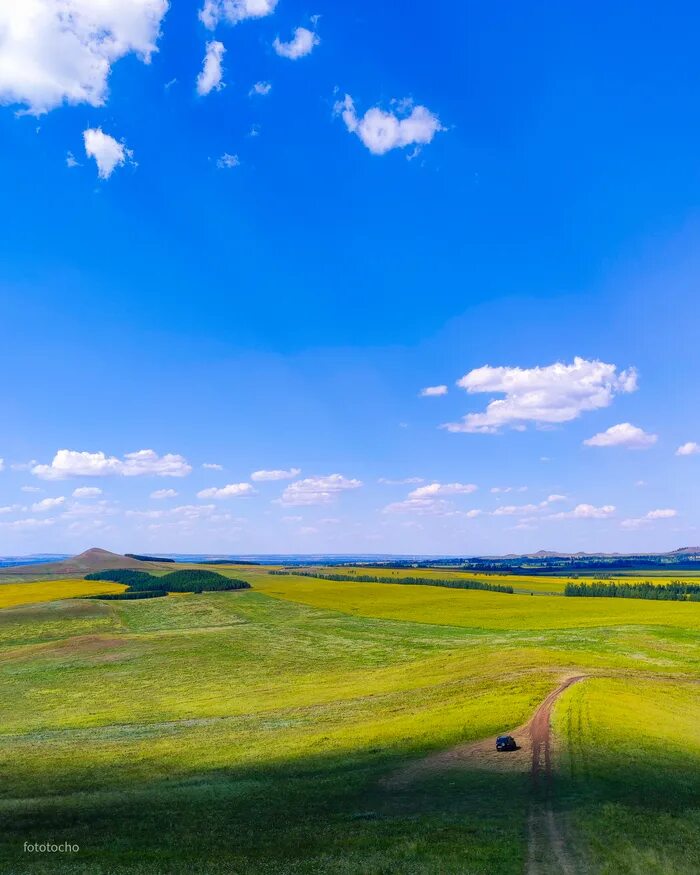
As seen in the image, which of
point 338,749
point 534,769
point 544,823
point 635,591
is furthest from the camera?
point 635,591

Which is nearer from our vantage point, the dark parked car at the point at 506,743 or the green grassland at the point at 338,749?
the green grassland at the point at 338,749

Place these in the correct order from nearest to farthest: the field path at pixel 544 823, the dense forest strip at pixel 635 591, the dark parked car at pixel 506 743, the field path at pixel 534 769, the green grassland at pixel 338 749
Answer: the field path at pixel 544 823 → the field path at pixel 534 769 → the green grassland at pixel 338 749 → the dark parked car at pixel 506 743 → the dense forest strip at pixel 635 591

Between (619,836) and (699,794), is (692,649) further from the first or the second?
(619,836)

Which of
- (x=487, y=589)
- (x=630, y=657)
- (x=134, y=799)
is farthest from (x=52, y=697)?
(x=487, y=589)

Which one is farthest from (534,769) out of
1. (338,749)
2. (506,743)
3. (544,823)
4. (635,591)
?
(635,591)

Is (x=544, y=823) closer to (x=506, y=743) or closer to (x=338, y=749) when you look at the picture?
(x=506, y=743)

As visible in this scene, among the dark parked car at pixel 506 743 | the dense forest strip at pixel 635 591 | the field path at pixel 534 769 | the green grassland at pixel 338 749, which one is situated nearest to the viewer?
the field path at pixel 534 769

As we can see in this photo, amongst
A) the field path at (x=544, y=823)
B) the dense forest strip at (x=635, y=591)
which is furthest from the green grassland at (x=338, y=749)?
the dense forest strip at (x=635, y=591)

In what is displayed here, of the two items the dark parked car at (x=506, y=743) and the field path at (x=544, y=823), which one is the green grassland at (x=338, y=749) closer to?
the field path at (x=544, y=823)
